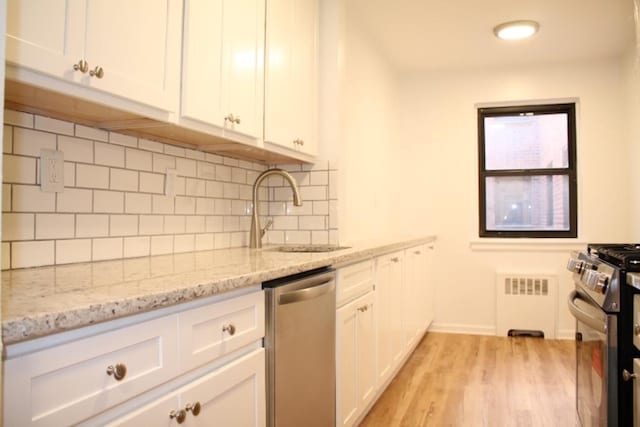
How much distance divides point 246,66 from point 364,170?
1793mm

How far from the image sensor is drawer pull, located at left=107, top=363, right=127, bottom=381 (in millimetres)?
845

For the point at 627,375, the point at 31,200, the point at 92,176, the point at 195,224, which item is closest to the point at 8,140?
the point at 31,200

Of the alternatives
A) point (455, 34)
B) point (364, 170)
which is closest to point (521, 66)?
point (455, 34)

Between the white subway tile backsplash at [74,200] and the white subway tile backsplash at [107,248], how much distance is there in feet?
0.38

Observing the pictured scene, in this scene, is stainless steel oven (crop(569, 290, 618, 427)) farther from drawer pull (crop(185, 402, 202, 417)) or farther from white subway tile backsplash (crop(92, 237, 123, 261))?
white subway tile backsplash (crop(92, 237, 123, 261))

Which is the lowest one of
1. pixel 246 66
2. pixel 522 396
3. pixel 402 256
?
pixel 522 396

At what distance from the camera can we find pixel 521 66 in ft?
14.1

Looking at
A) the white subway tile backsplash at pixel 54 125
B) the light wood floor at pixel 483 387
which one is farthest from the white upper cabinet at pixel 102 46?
the light wood floor at pixel 483 387

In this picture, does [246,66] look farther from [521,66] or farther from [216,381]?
[521,66]

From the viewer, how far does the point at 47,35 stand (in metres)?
1.07

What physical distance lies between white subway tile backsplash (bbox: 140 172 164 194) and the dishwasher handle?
71 cm

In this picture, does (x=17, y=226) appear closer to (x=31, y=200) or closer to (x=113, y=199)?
(x=31, y=200)

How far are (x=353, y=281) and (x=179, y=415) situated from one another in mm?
1192

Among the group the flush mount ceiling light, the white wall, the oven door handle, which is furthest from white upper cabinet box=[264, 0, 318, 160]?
the white wall
